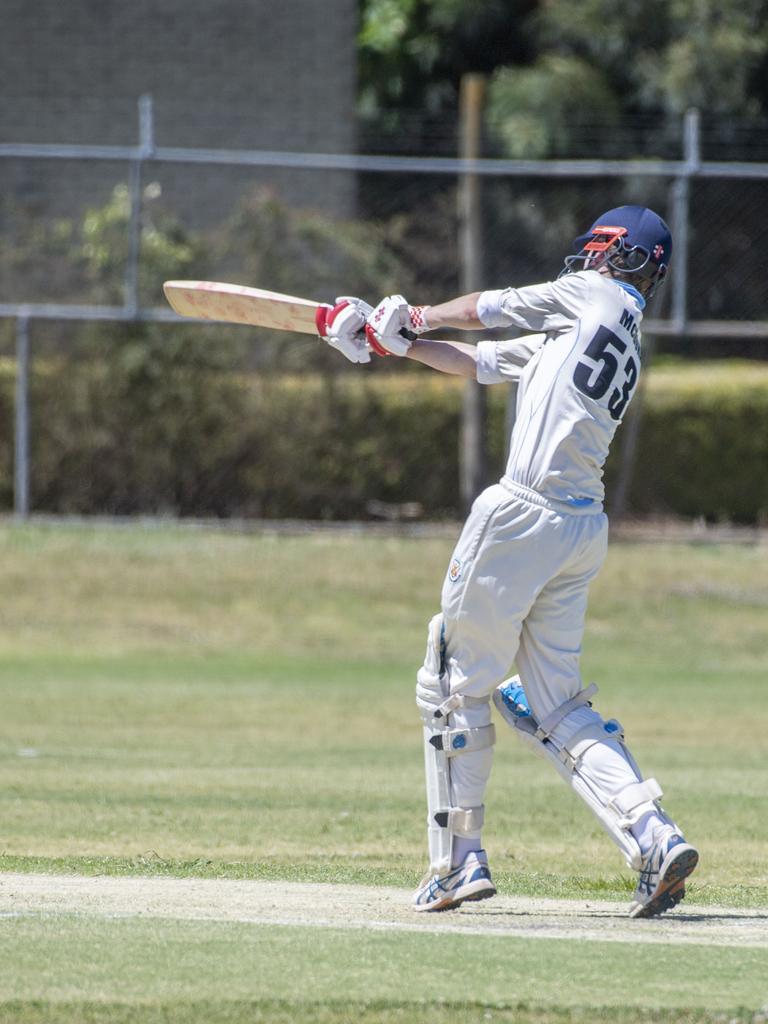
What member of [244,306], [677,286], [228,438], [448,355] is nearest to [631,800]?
[448,355]

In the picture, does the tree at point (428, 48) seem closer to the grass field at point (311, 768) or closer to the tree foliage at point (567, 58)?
the tree foliage at point (567, 58)

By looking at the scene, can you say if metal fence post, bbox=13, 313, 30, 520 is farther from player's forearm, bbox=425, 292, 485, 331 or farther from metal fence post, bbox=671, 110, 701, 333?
player's forearm, bbox=425, 292, 485, 331

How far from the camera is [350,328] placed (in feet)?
20.1

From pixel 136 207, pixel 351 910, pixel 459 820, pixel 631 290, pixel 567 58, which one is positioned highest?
pixel 567 58

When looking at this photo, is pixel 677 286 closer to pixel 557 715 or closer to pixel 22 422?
pixel 22 422

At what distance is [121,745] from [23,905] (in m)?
5.49

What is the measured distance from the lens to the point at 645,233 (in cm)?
597

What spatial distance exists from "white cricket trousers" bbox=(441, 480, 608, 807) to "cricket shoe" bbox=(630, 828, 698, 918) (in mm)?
548

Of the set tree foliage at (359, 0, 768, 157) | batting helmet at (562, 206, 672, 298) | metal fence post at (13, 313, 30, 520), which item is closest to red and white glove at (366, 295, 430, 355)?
batting helmet at (562, 206, 672, 298)

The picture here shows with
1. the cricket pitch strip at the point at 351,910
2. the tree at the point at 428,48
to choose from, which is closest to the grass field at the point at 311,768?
the cricket pitch strip at the point at 351,910

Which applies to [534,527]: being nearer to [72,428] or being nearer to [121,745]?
[121,745]

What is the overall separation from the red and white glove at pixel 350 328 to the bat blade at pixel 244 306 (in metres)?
0.13

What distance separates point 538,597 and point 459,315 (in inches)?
37.1

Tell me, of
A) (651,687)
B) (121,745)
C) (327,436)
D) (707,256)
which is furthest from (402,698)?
(707,256)
